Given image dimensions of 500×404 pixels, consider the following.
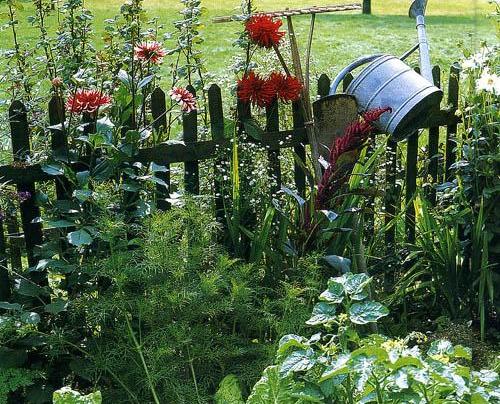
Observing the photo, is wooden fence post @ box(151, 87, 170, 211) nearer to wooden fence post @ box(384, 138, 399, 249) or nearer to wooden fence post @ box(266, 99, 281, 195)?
wooden fence post @ box(266, 99, 281, 195)

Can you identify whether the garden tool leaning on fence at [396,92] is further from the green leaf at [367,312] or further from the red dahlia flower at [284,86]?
the green leaf at [367,312]

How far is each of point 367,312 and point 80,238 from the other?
1.12 metres

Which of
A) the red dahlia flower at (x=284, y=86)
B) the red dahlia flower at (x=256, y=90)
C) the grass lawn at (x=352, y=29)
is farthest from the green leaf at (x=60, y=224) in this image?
the grass lawn at (x=352, y=29)

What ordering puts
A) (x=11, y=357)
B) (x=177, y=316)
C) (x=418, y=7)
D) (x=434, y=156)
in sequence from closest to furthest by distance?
(x=177, y=316)
(x=11, y=357)
(x=418, y=7)
(x=434, y=156)

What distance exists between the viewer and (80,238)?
3.10 metres

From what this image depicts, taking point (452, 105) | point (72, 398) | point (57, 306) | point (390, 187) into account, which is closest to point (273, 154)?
point (390, 187)

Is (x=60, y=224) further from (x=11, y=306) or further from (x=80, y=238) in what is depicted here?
(x=11, y=306)

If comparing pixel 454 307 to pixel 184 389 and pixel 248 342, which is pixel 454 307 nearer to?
pixel 248 342

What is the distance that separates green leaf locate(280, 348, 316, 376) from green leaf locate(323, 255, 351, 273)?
3.31 ft

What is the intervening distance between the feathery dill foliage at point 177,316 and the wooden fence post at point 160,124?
18.1 inches

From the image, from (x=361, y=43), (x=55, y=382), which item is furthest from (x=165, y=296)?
(x=361, y=43)

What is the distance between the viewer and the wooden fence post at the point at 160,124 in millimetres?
3574

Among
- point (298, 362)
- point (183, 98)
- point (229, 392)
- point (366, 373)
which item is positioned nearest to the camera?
point (366, 373)

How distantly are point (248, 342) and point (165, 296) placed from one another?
400mm
